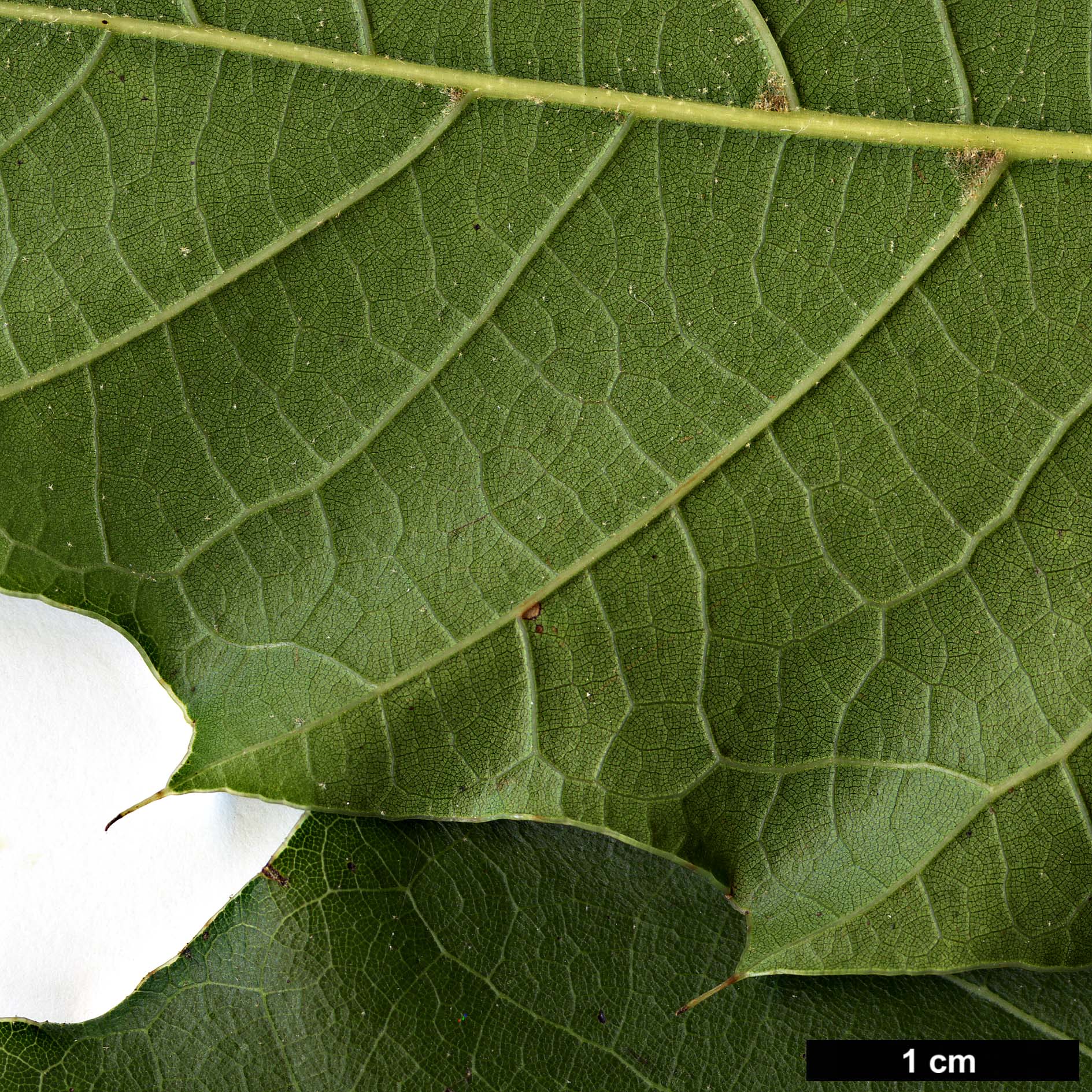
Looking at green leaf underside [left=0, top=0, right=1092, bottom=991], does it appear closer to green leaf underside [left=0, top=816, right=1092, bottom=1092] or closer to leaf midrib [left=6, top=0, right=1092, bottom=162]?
leaf midrib [left=6, top=0, right=1092, bottom=162]

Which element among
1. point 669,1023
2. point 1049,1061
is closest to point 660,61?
point 669,1023

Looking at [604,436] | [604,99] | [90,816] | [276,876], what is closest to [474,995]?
[276,876]

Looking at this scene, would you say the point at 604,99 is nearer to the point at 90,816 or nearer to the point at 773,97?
the point at 773,97

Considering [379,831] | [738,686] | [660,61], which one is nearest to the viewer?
[660,61]

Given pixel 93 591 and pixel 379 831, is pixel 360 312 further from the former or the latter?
pixel 379 831

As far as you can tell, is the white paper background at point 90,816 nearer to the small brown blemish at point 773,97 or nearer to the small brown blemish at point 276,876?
the small brown blemish at point 276,876

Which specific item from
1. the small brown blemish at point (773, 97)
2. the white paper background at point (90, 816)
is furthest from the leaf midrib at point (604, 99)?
the white paper background at point (90, 816)

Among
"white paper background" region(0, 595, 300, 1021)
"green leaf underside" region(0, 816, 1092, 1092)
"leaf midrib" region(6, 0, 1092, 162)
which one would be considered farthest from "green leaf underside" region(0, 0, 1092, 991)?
"white paper background" region(0, 595, 300, 1021)
